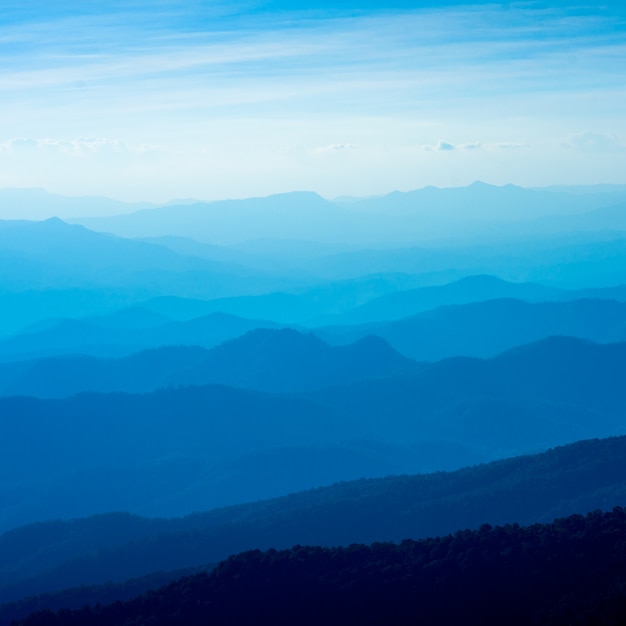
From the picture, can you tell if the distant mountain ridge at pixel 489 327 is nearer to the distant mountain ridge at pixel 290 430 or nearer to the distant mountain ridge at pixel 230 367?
the distant mountain ridge at pixel 230 367

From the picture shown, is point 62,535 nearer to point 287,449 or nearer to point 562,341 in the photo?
point 287,449

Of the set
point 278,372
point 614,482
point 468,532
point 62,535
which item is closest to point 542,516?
point 614,482

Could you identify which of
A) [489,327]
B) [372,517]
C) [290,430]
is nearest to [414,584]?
[372,517]

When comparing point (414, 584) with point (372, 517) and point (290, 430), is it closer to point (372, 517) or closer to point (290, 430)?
point (372, 517)

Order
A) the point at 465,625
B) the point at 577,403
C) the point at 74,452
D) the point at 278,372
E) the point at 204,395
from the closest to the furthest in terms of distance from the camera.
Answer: the point at 465,625 → the point at 74,452 → the point at 204,395 → the point at 577,403 → the point at 278,372

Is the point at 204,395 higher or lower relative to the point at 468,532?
higher

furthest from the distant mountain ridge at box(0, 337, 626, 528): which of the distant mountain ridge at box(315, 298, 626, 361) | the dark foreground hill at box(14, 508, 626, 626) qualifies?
the dark foreground hill at box(14, 508, 626, 626)

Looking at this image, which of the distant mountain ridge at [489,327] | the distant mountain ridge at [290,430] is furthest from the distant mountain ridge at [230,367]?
the distant mountain ridge at [489,327]
